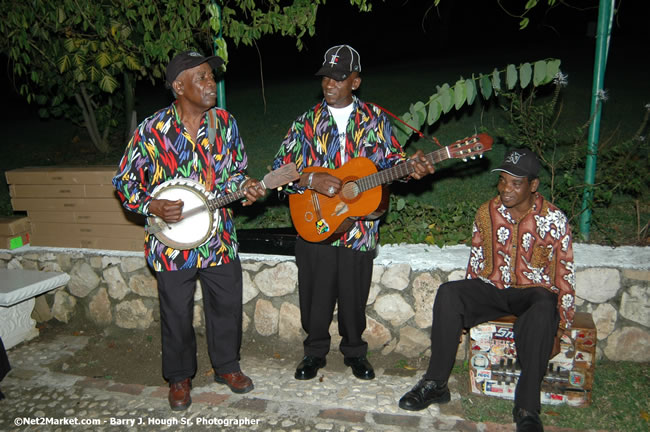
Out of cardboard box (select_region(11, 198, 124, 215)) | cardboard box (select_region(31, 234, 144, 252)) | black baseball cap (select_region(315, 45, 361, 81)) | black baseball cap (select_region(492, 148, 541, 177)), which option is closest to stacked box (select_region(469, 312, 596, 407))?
black baseball cap (select_region(492, 148, 541, 177))

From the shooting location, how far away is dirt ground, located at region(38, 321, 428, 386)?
4230 mm

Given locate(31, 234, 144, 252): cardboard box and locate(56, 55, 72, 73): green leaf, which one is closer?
locate(31, 234, 144, 252): cardboard box

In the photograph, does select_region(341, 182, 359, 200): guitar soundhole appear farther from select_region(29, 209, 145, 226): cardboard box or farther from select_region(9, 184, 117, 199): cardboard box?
select_region(9, 184, 117, 199): cardboard box

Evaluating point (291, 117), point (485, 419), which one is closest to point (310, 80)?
point (291, 117)

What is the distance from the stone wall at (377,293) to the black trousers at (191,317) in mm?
728

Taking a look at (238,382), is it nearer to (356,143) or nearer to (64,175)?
(356,143)

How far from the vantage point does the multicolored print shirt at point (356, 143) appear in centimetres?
368

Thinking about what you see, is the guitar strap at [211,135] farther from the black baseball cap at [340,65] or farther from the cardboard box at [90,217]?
the cardboard box at [90,217]

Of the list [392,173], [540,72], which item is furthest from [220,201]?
[540,72]

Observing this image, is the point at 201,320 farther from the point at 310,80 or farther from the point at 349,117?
the point at 310,80

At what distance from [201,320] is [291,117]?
163 inches

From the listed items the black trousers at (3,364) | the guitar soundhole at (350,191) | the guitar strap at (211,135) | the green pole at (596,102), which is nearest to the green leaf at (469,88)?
the green pole at (596,102)

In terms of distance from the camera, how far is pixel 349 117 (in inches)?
145

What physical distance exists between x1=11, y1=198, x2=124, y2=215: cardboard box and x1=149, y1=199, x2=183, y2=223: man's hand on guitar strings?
4.94 ft
